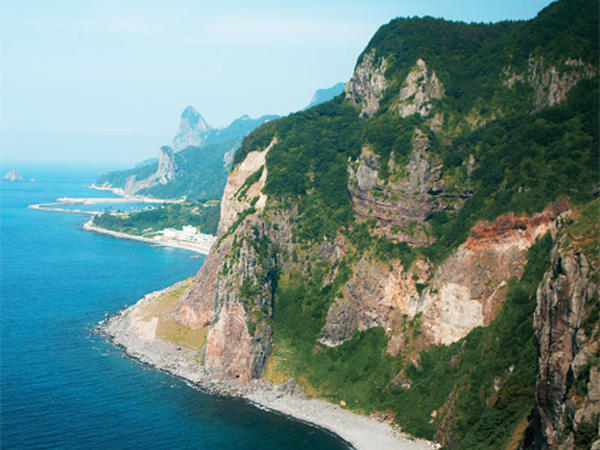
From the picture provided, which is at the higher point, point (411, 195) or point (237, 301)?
point (411, 195)

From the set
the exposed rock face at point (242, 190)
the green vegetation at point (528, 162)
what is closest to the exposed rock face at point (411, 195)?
the green vegetation at point (528, 162)

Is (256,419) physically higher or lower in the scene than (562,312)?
lower

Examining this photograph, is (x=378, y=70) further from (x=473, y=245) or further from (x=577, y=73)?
(x=473, y=245)

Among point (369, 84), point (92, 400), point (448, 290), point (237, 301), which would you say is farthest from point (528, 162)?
point (92, 400)

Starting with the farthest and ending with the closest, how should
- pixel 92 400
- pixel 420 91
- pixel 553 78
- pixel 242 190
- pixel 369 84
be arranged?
pixel 369 84
pixel 242 190
pixel 420 91
pixel 553 78
pixel 92 400

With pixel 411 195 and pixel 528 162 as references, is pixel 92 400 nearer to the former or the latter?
pixel 411 195

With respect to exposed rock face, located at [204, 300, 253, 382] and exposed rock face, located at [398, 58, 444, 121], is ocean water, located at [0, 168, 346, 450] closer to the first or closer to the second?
exposed rock face, located at [204, 300, 253, 382]

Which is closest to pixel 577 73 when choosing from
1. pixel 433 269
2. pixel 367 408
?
pixel 433 269
